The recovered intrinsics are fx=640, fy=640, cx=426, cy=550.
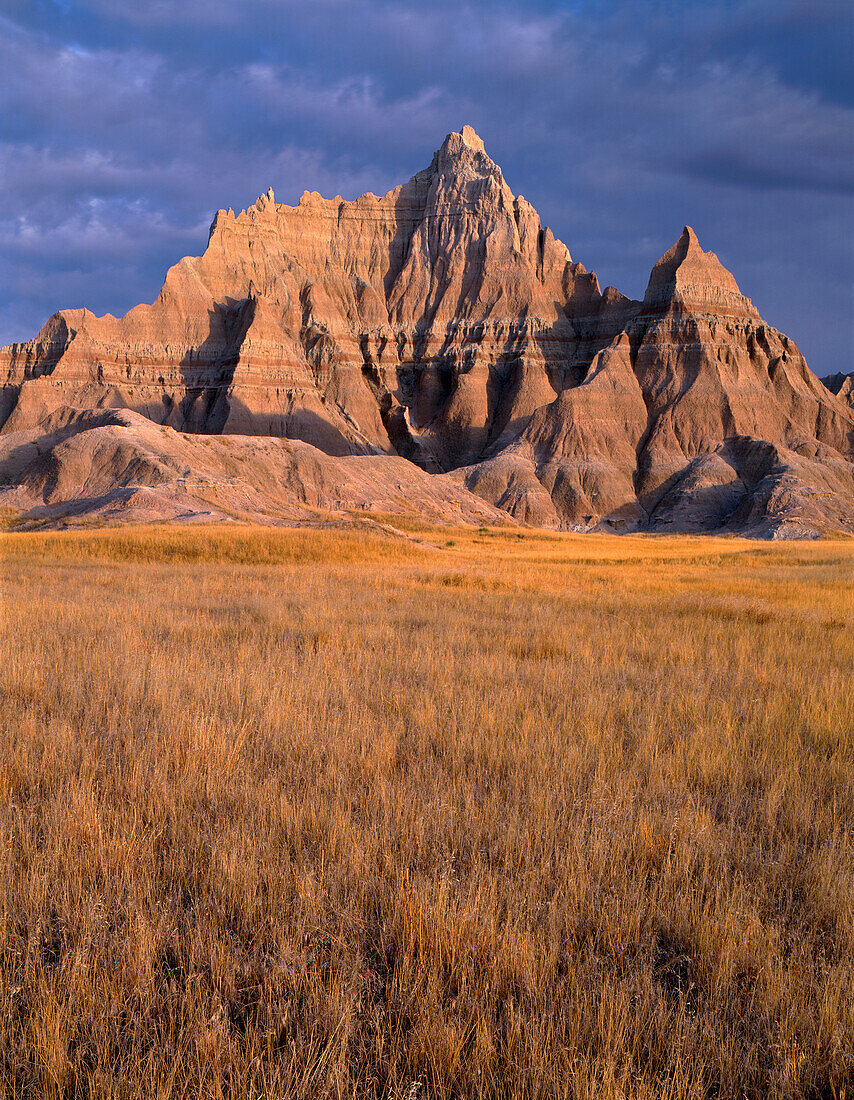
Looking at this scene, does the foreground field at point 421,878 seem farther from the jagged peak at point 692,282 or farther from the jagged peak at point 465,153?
the jagged peak at point 465,153

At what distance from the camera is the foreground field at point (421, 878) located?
2199 millimetres

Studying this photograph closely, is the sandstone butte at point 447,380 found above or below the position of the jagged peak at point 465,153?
below

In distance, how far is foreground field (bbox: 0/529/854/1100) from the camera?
2199 mm

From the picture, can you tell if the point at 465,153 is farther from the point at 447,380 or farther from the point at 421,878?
the point at 421,878

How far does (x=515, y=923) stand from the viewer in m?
2.80

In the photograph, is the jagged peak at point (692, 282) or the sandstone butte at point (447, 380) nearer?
the sandstone butte at point (447, 380)

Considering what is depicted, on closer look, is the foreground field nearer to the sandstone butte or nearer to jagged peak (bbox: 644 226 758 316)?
the sandstone butte

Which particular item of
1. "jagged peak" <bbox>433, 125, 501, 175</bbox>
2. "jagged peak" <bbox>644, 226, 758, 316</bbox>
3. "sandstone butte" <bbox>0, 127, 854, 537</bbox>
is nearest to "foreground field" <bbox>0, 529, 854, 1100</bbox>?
"sandstone butte" <bbox>0, 127, 854, 537</bbox>

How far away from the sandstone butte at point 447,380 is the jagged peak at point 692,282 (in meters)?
0.39

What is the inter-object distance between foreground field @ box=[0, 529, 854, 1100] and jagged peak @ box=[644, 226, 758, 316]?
103943mm

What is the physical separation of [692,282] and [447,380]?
133 ft

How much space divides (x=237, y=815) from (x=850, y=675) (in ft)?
24.1

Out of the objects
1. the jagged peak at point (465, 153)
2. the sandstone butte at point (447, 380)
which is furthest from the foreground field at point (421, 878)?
the jagged peak at point (465, 153)

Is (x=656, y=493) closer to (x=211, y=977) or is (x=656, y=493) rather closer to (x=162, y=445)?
(x=162, y=445)
